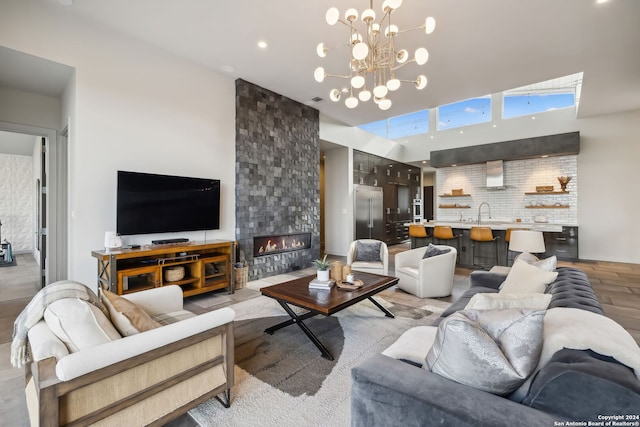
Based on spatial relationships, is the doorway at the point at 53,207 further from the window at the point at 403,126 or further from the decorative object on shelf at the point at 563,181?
the decorative object on shelf at the point at 563,181

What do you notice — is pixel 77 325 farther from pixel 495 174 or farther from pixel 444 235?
pixel 495 174

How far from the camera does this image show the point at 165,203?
3.76m

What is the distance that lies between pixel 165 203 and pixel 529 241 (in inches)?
173

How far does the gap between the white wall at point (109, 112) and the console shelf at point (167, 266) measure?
13.6 inches

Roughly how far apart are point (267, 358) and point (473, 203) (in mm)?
7423

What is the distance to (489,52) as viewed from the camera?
3.77 metres

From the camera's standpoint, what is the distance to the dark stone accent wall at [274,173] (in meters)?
4.70

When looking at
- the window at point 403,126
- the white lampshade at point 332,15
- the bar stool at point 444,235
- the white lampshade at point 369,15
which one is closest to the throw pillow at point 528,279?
the white lampshade at point 369,15

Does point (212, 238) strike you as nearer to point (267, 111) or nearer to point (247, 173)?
point (247, 173)

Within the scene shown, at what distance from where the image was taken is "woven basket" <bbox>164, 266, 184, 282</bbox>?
11.5 ft

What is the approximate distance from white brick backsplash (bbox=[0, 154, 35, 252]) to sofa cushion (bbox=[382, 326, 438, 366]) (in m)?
9.64

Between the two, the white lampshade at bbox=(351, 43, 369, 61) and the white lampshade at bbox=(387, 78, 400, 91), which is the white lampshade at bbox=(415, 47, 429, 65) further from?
the white lampshade at bbox=(351, 43, 369, 61)

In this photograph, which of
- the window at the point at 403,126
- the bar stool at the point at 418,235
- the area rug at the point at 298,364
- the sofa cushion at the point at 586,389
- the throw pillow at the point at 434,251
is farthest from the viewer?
the window at the point at 403,126

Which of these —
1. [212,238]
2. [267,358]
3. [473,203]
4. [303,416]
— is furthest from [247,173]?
[473,203]
